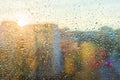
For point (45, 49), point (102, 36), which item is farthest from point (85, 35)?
point (45, 49)

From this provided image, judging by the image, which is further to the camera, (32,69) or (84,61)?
(84,61)

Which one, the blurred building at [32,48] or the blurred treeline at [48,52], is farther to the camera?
the blurred building at [32,48]

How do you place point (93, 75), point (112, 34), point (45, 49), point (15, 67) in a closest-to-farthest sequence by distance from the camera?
point (93, 75) → point (15, 67) → point (45, 49) → point (112, 34)

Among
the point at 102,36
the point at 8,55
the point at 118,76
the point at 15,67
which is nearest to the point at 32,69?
the point at 15,67

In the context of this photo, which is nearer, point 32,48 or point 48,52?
point 32,48

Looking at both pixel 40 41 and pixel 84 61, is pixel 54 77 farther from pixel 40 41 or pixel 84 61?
pixel 40 41

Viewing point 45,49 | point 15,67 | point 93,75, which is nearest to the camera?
point 93,75

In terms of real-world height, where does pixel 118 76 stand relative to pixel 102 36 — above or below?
below

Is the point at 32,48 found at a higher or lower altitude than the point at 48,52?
higher

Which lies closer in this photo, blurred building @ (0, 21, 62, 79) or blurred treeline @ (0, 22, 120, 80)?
blurred treeline @ (0, 22, 120, 80)

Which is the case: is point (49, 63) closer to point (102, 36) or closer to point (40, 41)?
point (40, 41)
